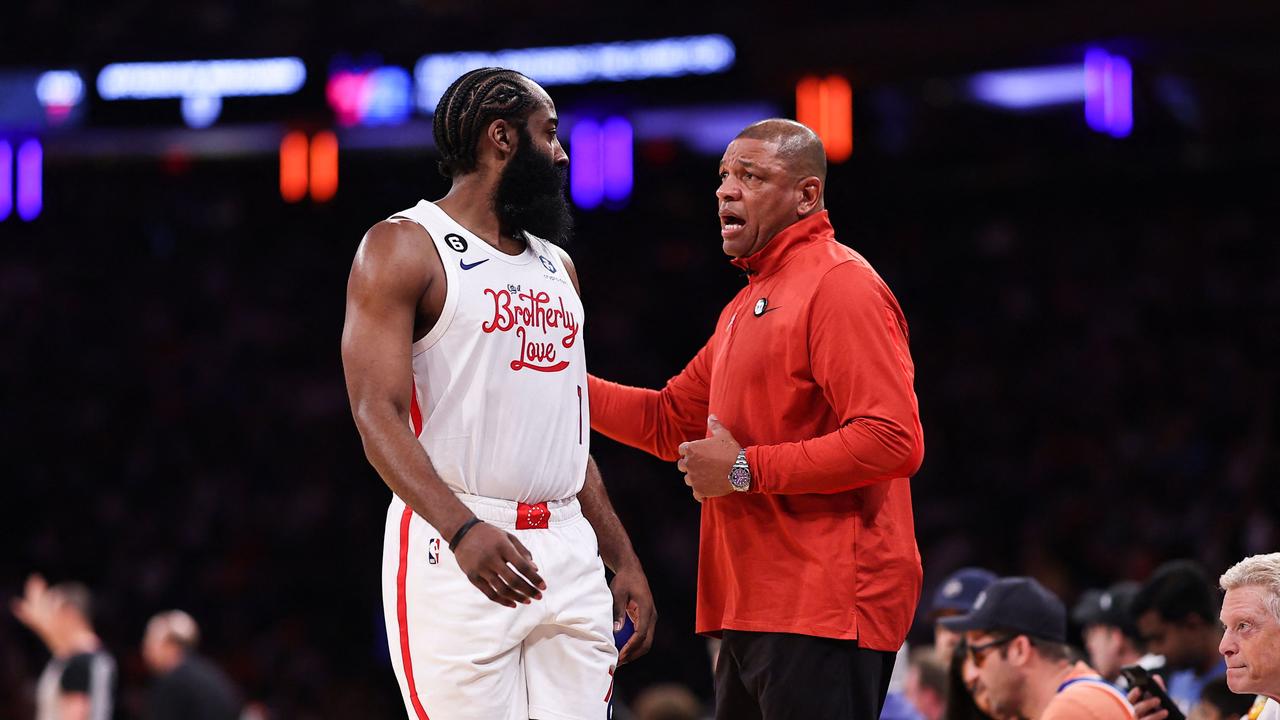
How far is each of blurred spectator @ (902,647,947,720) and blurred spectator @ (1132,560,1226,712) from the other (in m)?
1.06

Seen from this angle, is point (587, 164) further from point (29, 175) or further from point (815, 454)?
point (815, 454)

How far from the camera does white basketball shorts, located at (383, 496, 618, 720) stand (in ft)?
9.94

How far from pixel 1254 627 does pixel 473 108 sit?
7.28 feet

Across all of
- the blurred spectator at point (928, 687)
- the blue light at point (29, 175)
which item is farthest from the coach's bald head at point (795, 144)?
the blue light at point (29, 175)

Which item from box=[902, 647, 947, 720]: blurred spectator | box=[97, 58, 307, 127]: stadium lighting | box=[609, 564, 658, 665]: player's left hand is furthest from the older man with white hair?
box=[97, 58, 307, 127]: stadium lighting

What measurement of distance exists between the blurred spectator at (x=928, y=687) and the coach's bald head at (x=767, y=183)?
266cm

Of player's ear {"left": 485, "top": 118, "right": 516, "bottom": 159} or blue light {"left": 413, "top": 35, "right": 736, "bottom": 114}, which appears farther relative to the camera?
blue light {"left": 413, "top": 35, "right": 736, "bottom": 114}

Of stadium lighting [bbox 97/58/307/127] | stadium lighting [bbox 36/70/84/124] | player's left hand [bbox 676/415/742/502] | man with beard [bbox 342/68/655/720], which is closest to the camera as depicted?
man with beard [bbox 342/68/655/720]

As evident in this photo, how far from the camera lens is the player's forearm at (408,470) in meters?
2.94

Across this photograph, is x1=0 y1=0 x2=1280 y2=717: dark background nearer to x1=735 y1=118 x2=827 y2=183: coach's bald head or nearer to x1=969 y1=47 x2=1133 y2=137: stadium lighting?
x1=969 y1=47 x2=1133 y2=137: stadium lighting

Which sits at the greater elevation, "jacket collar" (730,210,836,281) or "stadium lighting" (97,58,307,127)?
"stadium lighting" (97,58,307,127)

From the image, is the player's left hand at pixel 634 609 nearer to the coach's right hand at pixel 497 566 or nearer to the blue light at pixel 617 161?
the coach's right hand at pixel 497 566

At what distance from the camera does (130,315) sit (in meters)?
17.0

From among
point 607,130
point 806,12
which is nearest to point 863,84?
point 806,12
